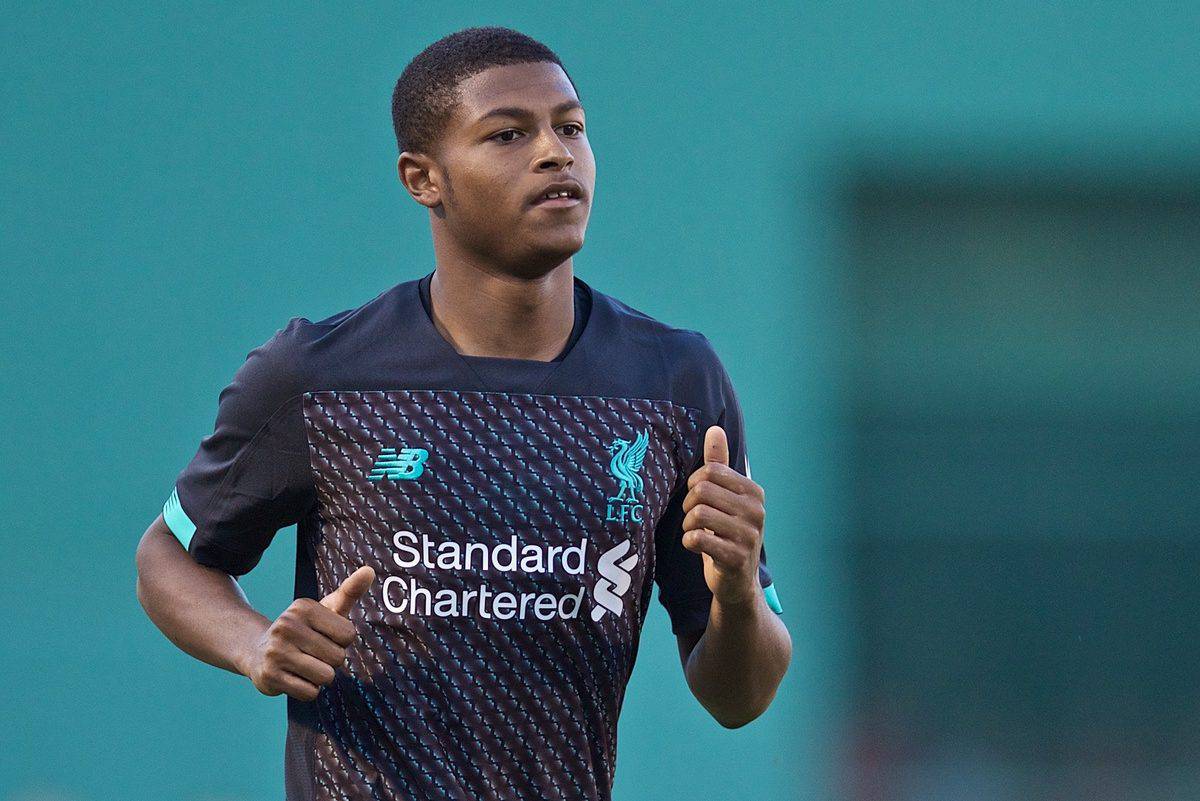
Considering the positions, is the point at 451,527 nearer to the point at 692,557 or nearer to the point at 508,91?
the point at 692,557

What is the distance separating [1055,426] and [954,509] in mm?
440

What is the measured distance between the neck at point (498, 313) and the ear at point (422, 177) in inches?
3.7

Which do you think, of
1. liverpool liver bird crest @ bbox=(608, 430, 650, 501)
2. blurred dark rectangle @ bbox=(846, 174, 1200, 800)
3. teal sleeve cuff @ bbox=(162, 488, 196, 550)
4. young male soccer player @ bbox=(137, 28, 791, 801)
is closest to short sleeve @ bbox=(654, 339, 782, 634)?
young male soccer player @ bbox=(137, 28, 791, 801)

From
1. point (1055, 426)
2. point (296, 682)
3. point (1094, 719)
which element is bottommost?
point (296, 682)

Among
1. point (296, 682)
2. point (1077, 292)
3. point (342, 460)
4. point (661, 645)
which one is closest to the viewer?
point (296, 682)

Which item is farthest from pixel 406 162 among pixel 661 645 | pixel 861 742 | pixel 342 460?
pixel 861 742

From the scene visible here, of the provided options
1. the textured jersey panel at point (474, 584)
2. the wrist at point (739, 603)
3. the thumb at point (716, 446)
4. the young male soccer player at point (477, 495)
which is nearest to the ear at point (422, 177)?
the young male soccer player at point (477, 495)

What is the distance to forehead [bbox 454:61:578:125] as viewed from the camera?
2.38 metres

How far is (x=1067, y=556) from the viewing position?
6.00 metres

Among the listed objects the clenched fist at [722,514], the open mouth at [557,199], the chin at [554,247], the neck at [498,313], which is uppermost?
the open mouth at [557,199]

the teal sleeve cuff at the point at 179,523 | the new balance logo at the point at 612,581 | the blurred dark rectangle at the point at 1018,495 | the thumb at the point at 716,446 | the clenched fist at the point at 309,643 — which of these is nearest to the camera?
the clenched fist at the point at 309,643

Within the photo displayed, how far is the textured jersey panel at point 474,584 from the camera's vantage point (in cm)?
229

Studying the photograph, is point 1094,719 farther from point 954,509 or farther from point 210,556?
point 210,556

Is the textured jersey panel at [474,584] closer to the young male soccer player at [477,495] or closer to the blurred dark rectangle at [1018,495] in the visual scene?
the young male soccer player at [477,495]
